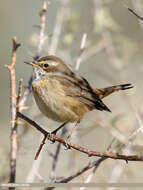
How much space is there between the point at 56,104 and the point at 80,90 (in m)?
0.50

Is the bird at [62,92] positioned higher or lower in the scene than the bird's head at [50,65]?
lower

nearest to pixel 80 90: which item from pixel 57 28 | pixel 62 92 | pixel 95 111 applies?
pixel 62 92

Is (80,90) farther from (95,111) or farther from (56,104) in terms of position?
(95,111)

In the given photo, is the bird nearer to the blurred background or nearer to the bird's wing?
the bird's wing

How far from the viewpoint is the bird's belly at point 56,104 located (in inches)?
175

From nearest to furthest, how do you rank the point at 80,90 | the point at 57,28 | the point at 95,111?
the point at 80,90 → the point at 57,28 → the point at 95,111

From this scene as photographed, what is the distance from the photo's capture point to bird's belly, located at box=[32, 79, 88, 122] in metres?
4.45

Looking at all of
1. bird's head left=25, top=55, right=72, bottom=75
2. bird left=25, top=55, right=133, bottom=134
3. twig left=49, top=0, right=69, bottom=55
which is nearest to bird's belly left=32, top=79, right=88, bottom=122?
bird left=25, top=55, right=133, bottom=134

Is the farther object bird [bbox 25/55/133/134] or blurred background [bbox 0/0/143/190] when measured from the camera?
blurred background [bbox 0/0/143/190]

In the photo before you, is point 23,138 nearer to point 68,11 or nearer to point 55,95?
point 55,95

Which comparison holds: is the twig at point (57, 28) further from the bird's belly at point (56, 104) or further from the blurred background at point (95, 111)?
the bird's belly at point (56, 104)

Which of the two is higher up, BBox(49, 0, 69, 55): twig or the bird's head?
BBox(49, 0, 69, 55): twig

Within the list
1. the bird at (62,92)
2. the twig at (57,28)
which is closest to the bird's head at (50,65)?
the bird at (62,92)

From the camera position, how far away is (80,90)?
16.2ft
